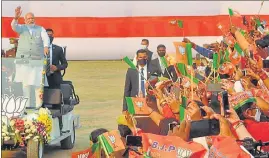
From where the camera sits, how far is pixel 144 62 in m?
14.4

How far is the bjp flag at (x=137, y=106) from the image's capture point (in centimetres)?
1033

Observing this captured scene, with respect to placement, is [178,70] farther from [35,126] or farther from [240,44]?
[35,126]

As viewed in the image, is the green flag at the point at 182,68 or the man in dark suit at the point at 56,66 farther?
the man in dark suit at the point at 56,66

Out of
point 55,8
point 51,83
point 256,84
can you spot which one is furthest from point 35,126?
point 55,8

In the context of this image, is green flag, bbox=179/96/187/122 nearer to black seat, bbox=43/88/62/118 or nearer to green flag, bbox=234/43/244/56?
green flag, bbox=234/43/244/56

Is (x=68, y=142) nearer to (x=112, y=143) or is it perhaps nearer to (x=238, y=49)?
(x=238, y=49)

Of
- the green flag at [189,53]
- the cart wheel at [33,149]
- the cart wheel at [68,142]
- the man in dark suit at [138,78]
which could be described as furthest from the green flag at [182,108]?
the cart wheel at [68,142]

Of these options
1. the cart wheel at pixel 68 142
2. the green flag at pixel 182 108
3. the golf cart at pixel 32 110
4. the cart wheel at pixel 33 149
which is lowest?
the cart wheel at pixel 68 142

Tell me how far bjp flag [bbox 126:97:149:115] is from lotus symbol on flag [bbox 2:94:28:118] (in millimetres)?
2968

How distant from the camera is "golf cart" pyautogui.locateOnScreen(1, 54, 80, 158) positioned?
1286 centimetres

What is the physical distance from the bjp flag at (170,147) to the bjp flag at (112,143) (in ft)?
2.80

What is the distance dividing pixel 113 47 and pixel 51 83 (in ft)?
51.8

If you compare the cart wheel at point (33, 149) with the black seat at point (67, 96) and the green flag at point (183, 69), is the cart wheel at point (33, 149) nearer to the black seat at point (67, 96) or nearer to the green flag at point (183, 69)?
the black seat at point (67, 96)

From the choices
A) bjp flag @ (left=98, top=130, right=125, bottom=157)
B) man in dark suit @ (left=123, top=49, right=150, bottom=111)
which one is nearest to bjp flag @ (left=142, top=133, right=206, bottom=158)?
bjp flag @ (left=98, top=130, right=125, bottom=157)
